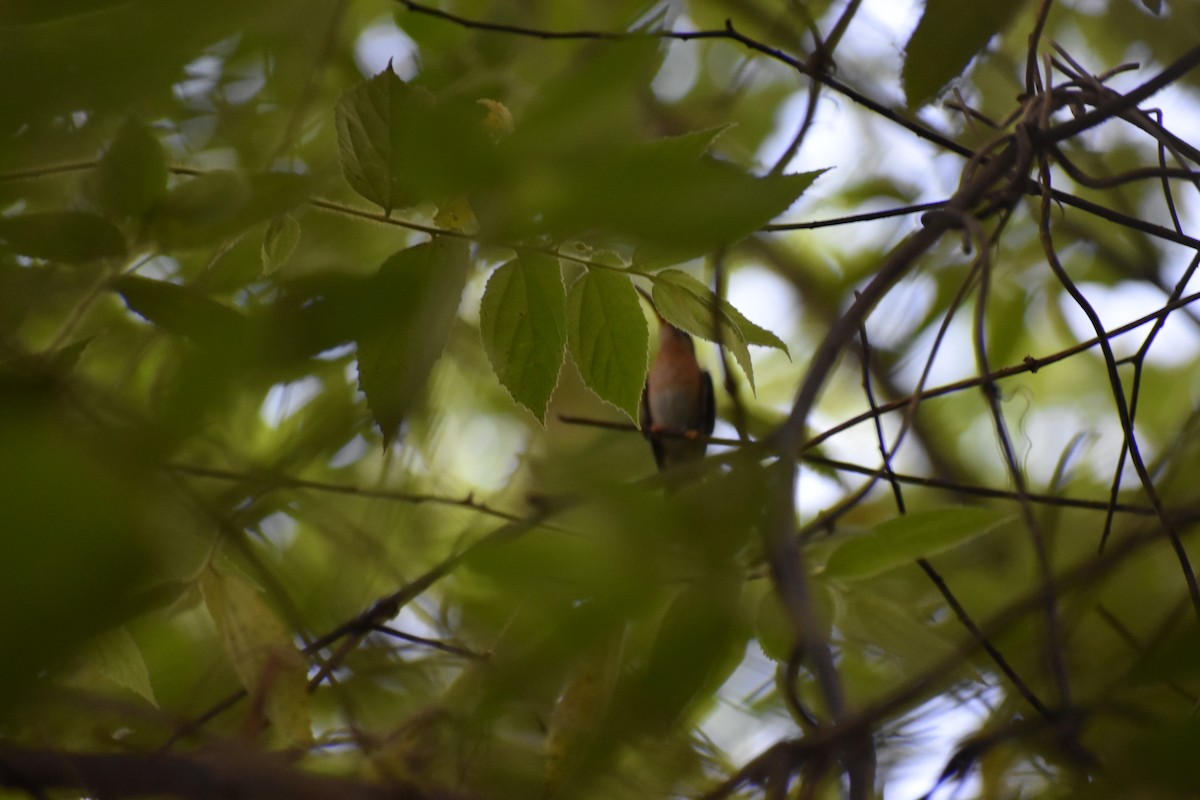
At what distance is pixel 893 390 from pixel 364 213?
1620 millimetres

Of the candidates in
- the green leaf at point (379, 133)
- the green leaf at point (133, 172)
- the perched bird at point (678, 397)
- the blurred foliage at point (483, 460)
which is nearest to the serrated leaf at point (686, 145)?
the blurred foliage at point (483, 460)

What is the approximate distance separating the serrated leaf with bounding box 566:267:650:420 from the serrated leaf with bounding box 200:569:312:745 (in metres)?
0.37

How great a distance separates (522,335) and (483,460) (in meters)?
1.20

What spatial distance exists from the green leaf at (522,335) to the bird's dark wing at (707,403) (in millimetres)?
2376

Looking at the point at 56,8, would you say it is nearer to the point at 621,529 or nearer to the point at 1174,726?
the point at 621,529

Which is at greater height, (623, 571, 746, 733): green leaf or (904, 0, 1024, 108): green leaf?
(904, 0, 1024, 108): green leaf

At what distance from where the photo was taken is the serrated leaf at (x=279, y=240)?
2.84ft

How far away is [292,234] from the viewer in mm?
896

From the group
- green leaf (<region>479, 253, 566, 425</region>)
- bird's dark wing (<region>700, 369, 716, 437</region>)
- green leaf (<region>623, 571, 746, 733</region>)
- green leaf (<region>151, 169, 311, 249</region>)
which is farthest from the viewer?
bird's dark wing (<region>700, 369, 716, 437</region>)

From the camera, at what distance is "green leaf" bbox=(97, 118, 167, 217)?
67 cm

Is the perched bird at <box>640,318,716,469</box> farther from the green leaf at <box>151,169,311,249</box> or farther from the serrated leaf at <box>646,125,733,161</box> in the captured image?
the green leaf at <box>151,169,311,249</box>

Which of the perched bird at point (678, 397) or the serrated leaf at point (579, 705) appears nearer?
the serrated leaf at point (579, 705)

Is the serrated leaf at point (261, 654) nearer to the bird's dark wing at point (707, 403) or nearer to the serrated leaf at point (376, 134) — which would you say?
the serrated leaf at point (376, 134)

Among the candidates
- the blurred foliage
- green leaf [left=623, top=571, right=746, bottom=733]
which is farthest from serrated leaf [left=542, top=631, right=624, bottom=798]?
green leaf [left=623, top=571, right=746, bottom=733]
